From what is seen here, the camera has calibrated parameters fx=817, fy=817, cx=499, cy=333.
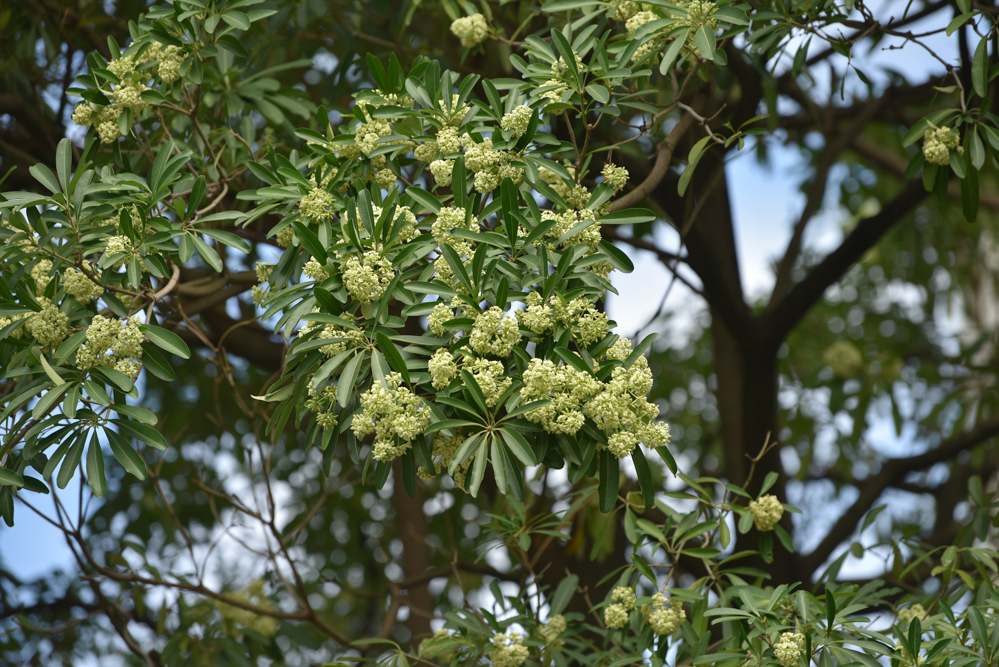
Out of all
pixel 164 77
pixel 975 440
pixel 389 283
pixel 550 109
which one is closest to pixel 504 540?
pixel 389 283

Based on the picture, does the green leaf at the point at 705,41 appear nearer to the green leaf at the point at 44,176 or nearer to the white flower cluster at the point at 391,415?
the white flower cluster at the point at 391,415

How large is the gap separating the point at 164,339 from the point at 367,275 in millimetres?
561

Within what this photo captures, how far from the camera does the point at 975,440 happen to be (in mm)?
4145

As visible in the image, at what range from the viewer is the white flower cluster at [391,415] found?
1693 millimetres

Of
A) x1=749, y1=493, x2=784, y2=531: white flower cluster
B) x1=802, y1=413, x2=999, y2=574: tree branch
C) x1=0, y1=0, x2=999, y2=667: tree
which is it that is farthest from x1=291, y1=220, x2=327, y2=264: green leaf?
x1=802, y1=413, x2=999, y2=574: tree branch

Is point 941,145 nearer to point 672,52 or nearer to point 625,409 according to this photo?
point 672,52

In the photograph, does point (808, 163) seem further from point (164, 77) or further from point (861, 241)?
point (164, 77)

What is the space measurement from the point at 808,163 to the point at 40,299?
541 centimetres

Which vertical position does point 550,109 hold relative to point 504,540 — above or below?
above

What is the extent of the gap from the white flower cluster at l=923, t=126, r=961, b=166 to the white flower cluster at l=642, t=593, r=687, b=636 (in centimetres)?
151

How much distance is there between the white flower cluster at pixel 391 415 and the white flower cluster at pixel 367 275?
209 mm

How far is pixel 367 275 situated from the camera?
180 centimetres

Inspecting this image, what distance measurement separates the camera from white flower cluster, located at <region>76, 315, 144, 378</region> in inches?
74.3

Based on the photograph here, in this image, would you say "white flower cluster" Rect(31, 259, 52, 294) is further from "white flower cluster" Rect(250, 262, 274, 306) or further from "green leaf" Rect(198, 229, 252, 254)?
"white flower cluster" Rect(250, 262, 274, 306)
